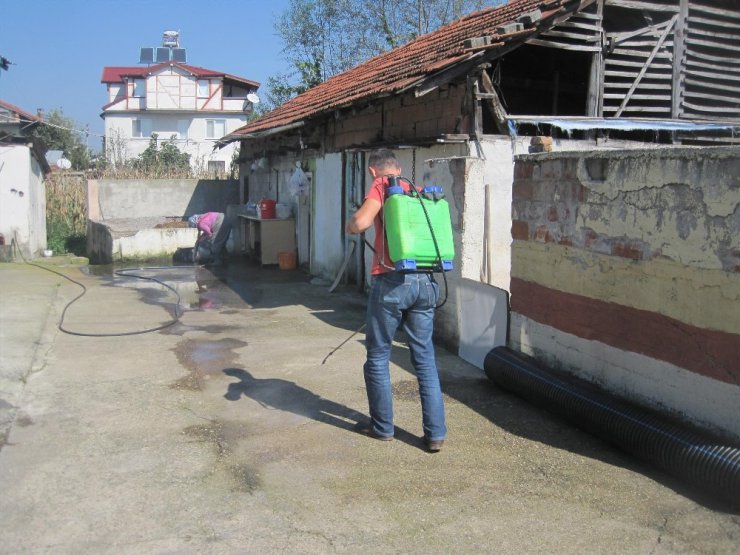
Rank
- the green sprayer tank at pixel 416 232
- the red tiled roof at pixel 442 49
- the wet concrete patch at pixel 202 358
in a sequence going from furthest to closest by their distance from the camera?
the red tiled roof at pixel 442 49 → the wet concrete patch at pixel 202 358 → the green sprayer tank at pixel 416 232

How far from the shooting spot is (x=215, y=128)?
168 feet

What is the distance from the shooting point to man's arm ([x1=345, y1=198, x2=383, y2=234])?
4.25 metres

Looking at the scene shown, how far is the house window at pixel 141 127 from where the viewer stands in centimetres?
5122

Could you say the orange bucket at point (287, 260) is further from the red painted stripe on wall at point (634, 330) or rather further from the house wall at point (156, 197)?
the red painted stripe on wall at point (634, 330)

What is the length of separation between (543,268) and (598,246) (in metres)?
0.68

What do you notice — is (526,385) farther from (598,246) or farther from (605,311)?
(598,246)

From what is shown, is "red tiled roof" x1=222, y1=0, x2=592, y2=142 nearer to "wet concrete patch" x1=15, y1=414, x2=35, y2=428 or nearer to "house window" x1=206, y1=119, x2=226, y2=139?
"wet concrete patch" x1=15, y1=414, x2=35, y2=428

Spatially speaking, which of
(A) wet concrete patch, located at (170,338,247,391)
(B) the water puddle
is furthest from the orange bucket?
(A) wet concrete patch, located at (170,338,247,391)

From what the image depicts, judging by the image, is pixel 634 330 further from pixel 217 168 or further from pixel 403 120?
pixel 217 168

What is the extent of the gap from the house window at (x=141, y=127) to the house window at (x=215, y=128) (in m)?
4.33

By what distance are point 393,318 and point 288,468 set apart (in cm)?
111

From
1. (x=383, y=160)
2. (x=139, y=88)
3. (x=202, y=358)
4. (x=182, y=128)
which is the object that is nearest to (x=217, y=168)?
(x=202, y=358)

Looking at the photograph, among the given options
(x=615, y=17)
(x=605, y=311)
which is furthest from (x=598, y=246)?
(x=615, y=17)

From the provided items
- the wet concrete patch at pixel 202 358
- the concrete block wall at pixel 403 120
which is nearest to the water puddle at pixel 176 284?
the wet concrete patch at pixel 202 358
